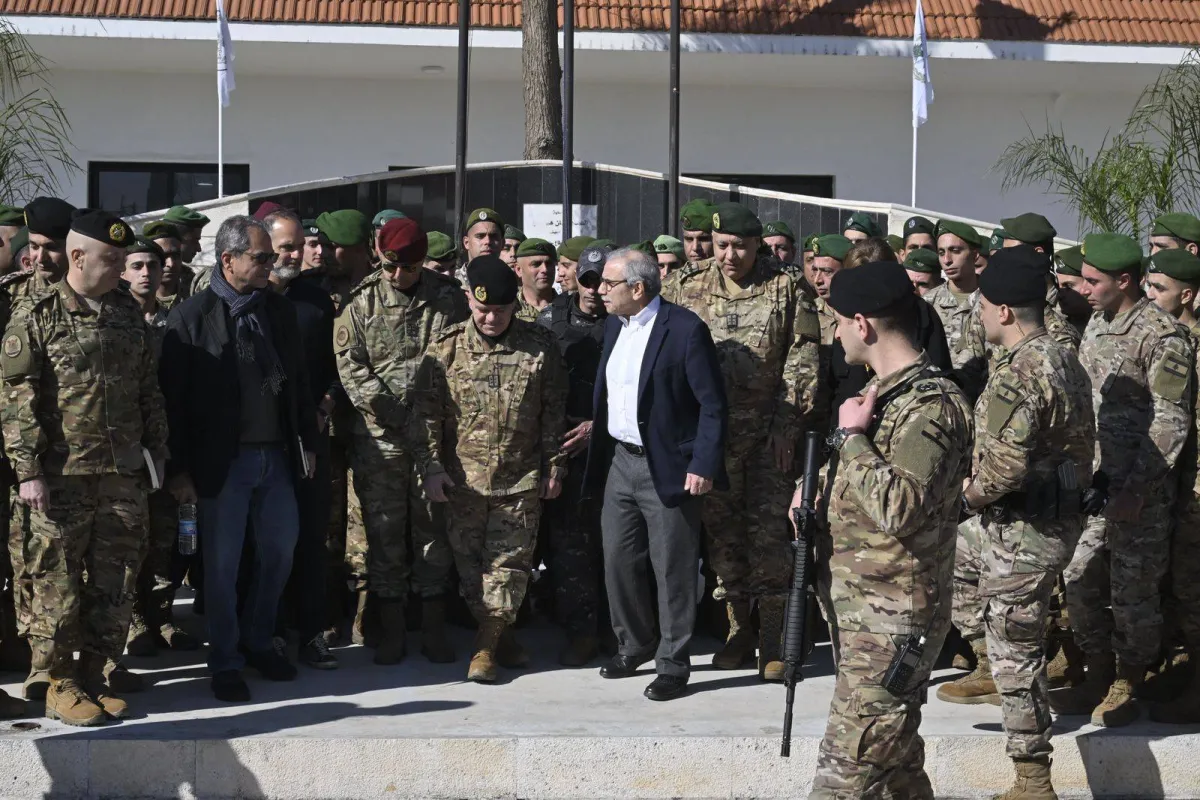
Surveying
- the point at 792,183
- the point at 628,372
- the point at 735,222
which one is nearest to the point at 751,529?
the point at 628,372

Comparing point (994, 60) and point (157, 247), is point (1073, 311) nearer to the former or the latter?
point (157, 247)

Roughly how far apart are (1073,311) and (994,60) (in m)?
9.46

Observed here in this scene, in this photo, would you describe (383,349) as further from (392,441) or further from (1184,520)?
(1184,520)

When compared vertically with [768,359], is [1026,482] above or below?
below

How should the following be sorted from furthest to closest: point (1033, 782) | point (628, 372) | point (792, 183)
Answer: point (792, 183) < point (628, 372) < point (1033, 782)

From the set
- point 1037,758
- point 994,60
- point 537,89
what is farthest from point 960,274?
point 994,60

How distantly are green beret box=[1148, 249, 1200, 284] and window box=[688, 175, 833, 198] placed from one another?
444 inches

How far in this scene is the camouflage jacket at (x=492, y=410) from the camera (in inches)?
278

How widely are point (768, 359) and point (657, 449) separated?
92 cm

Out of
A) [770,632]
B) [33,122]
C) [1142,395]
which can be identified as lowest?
[770,632]

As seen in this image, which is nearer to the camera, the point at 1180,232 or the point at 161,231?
the point at 1180,232

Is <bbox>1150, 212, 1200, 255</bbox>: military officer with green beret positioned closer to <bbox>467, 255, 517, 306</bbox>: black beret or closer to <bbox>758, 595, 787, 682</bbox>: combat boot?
<bbox>758, 595, 787, 682</bbox>: combat boot

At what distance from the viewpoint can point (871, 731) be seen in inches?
174

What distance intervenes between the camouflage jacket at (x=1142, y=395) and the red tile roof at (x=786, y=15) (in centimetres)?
1050
